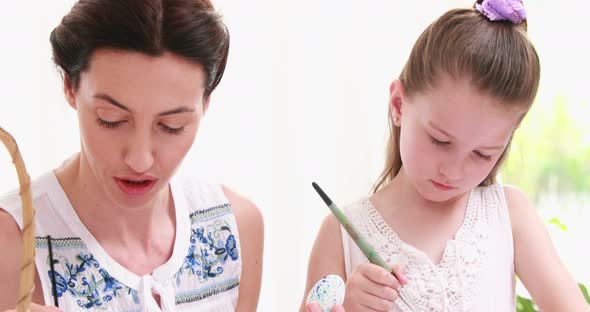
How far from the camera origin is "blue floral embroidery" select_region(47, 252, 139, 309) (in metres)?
1.21

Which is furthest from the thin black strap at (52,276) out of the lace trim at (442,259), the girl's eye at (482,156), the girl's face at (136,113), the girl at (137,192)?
the girl's eye at (482,156)

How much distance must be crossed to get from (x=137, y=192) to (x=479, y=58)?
52 centimetres

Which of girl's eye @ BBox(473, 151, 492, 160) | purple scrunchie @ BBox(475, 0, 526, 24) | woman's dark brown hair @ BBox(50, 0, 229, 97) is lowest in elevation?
girl's eye @ BBox(473, 151, 492, 160)

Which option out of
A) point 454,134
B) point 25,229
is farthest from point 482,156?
point 25,229

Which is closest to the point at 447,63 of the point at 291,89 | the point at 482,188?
the point at 482,188

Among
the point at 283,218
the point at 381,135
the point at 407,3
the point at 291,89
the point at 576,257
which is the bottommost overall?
the point at 576,257

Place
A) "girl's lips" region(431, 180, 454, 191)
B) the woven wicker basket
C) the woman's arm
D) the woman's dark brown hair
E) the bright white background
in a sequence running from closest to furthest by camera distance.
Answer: the woven wicker basket, the woman's dark brown hair, the woman's arm, "girl's lips" region(431, 180, 454, 191), the bright white background

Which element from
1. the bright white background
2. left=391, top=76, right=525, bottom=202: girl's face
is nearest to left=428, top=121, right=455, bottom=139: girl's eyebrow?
left=391, top=76, right=525, bottom=202: girl's face

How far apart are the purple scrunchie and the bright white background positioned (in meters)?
0.76

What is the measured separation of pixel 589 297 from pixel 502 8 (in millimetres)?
821

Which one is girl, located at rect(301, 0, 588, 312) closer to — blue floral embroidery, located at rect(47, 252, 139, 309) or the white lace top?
the white lace top

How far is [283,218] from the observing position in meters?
2.12

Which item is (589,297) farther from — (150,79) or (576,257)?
(150,79)

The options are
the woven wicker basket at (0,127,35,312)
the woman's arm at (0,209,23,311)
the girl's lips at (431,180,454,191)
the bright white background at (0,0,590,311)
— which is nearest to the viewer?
the woven wicker basket at (0,127,35,312)
